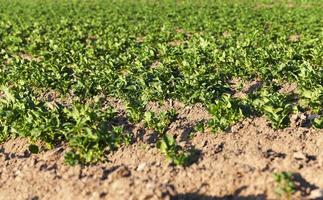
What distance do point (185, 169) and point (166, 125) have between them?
2039 millimetres

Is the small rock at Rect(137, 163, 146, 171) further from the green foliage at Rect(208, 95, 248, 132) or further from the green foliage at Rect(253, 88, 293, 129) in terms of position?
the green foliage at Rect(253, 88, 293, 129)

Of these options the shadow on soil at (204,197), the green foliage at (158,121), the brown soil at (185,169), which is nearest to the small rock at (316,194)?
the brown soil at (185,169)

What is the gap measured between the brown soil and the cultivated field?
0.02 m

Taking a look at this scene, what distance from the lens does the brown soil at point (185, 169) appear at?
21.5ft

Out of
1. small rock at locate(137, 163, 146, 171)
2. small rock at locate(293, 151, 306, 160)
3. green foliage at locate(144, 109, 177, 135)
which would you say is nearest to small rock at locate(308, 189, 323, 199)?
small rock at locate(293, 151, 306, 160)

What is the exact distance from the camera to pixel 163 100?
10.5m

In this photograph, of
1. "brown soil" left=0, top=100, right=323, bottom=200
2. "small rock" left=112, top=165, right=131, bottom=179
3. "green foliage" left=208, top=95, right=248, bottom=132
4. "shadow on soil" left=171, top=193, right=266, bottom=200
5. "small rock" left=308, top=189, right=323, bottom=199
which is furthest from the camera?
"green foliage" left=208, top=95, right=248, bottom=132

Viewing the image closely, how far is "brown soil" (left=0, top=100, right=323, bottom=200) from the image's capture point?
257 inches

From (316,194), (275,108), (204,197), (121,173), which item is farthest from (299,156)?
(121,173)

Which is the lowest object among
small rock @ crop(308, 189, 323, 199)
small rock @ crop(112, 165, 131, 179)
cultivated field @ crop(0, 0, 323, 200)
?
cultivated field @ crop(0, 0, 323, 200)

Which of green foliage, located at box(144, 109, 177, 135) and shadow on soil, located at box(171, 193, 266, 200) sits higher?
shadow on soil, located at box(171, 193, 266, 200)

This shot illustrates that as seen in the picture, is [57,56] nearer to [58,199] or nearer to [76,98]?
[76,98]

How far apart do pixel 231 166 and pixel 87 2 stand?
36073 millimetres

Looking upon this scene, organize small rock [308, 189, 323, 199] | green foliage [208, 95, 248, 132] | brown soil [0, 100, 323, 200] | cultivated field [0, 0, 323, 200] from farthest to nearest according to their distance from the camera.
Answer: green foliage [208, 95, 248, 132]
cultivated field [0, 0, 323, 200]
brown soil [0, 100, 323, 200]
small rock [308, 189, 323, 199]
